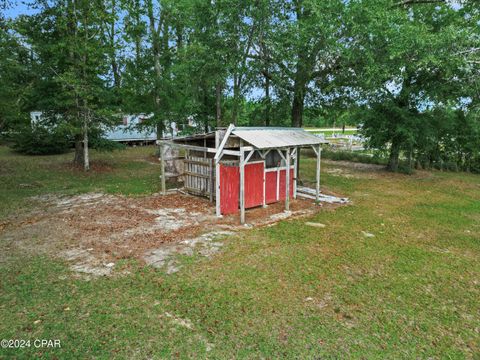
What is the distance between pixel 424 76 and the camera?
14.7m

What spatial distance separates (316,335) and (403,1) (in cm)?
1367

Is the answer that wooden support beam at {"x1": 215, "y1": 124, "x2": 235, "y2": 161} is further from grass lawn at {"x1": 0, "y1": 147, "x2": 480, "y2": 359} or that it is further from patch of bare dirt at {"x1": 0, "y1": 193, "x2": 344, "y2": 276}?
grass lawn at {"x1": 0, "y1": 147, "x2": 480, "y2": 359}

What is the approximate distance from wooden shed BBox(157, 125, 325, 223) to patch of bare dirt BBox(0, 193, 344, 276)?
0.44 meters

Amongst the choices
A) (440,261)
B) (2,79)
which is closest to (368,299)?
(440,261)

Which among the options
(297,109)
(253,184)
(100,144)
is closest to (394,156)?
(297,109)

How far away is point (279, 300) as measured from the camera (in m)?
4.58

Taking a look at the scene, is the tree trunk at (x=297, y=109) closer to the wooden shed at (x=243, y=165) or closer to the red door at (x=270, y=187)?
the wooden shed at (x=243, y=165)

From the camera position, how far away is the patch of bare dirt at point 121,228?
6023 millimetres

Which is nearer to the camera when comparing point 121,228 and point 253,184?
point 121,228

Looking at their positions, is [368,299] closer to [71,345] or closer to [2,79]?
[71,345]

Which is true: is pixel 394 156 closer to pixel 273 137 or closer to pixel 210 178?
pixel 273 137

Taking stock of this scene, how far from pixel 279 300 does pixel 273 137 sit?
5382 mm

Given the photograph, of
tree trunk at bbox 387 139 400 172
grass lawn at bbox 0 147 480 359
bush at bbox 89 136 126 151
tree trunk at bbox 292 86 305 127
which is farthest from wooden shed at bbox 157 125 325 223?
tree trunk at bbox 387 139 400 172

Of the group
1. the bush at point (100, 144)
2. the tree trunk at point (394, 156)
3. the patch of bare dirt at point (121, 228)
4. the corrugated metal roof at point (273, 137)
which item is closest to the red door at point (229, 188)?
the patch of bare dirt at point (121, 228)
